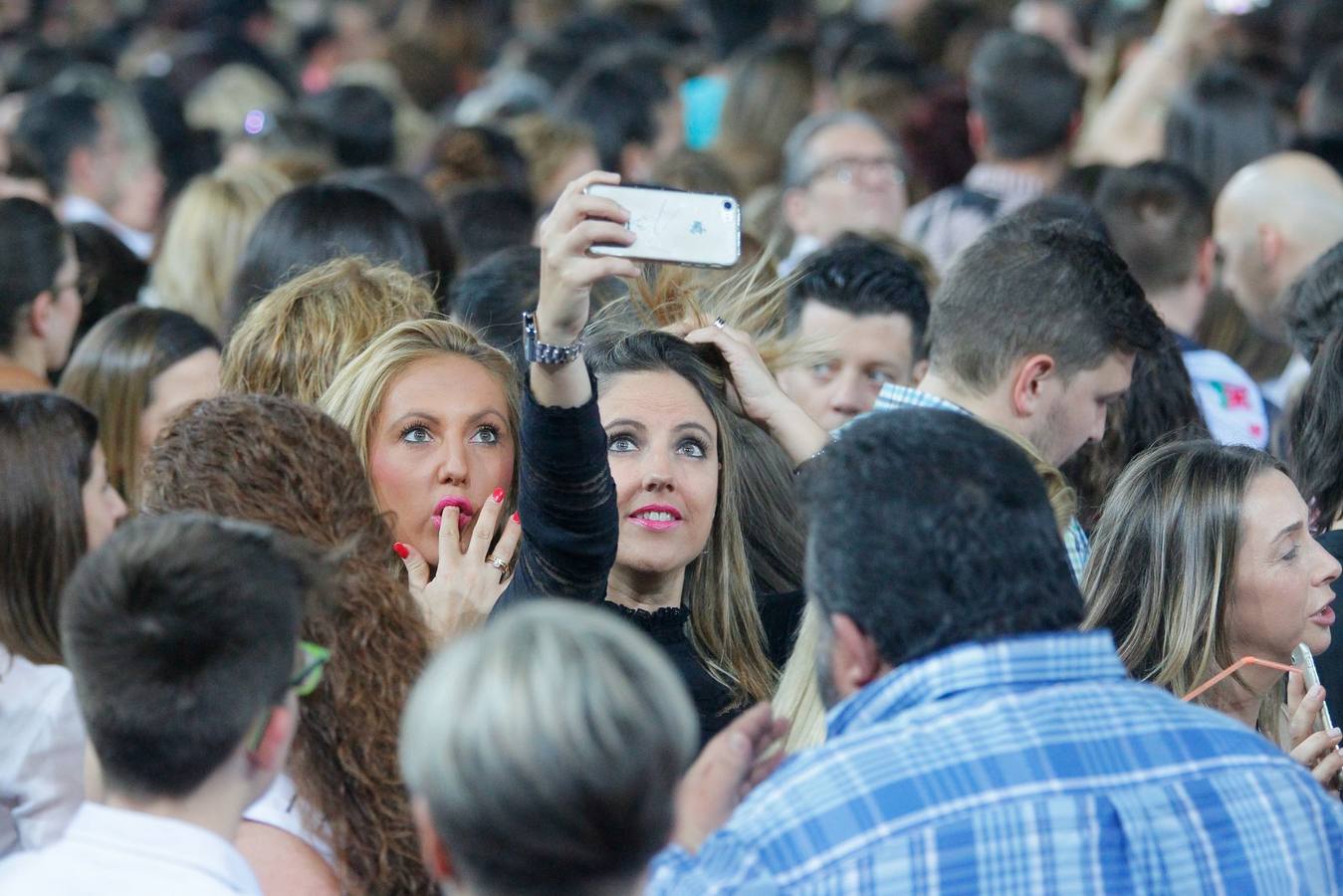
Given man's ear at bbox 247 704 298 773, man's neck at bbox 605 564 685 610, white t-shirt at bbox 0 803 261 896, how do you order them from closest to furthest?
white t-shirt at bbox 0 803 261 896 < man's ear at bbox 247 704 298 773 < man's neck at bbox 605 564 685 610

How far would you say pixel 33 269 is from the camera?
5160mm

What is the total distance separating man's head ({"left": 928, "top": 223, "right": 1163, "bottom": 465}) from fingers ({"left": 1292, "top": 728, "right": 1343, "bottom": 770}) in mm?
999

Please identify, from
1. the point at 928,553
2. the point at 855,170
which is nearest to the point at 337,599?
the point at 928,553

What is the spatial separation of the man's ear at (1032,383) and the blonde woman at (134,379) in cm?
193

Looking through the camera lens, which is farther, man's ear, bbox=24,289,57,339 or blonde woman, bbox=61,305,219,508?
man's ear, bbox=24,289,57,339

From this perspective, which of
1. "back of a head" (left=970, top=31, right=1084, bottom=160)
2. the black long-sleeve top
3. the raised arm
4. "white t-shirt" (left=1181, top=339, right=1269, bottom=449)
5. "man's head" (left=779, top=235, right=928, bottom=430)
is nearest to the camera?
the raised arm

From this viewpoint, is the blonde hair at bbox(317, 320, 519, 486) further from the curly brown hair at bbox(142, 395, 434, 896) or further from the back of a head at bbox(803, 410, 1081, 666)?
the back of a head at bbox(803, 410, 1081, 666)

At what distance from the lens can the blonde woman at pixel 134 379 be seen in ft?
15.5

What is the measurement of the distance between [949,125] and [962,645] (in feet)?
21.0

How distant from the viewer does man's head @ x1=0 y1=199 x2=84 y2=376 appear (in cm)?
511

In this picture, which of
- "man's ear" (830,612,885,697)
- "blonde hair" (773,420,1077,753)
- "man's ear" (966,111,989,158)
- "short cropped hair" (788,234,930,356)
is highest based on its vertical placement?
"man's ear" (966,111,989,158)

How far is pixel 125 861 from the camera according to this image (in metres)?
2.18

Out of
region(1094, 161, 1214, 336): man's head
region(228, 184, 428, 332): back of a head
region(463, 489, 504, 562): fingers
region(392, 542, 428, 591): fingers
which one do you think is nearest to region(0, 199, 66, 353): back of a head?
region(228, 184, 428, 332): back of a head

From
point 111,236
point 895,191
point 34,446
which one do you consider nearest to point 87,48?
point 111,236
